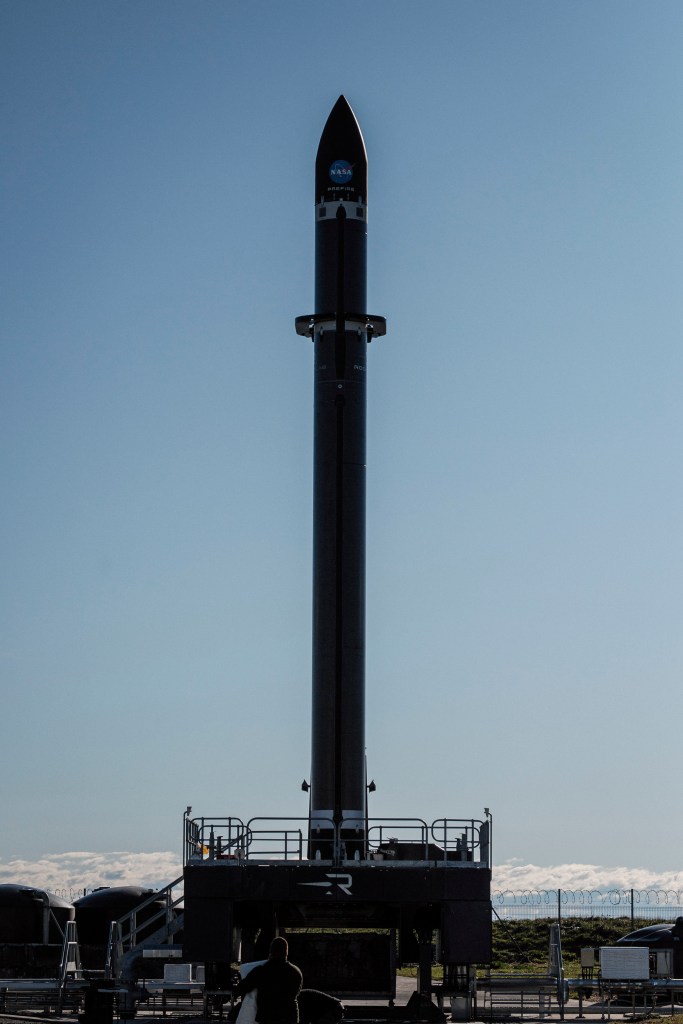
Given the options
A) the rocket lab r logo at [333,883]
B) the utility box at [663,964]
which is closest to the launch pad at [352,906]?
the rocket lab r logo at [333,883]

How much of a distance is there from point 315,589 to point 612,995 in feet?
44.8

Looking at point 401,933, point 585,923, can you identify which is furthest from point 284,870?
point 585,923

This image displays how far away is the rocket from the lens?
30.7m

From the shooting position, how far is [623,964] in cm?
3269

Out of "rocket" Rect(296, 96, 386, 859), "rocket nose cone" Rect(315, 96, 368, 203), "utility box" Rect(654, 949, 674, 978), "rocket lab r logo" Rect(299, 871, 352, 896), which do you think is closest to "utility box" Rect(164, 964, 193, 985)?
"rocket" Rect(296, 96, 386, 859)

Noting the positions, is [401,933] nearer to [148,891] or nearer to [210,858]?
[210,858]

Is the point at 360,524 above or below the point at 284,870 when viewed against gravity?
above

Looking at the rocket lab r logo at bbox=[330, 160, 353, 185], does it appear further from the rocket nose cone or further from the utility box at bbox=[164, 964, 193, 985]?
the utility box at bbox=[164, 964, 193, 985]

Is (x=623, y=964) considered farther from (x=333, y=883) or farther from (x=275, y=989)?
(x=275, y=989)

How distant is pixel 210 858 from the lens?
97.0 ft

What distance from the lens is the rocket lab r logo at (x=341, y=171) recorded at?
33938 mm

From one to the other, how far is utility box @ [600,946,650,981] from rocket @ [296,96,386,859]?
6.45 metres

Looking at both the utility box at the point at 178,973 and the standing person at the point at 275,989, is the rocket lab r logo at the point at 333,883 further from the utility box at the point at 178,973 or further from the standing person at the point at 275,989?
the standing person at the point at 275,989

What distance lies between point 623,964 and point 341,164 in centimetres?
1849
